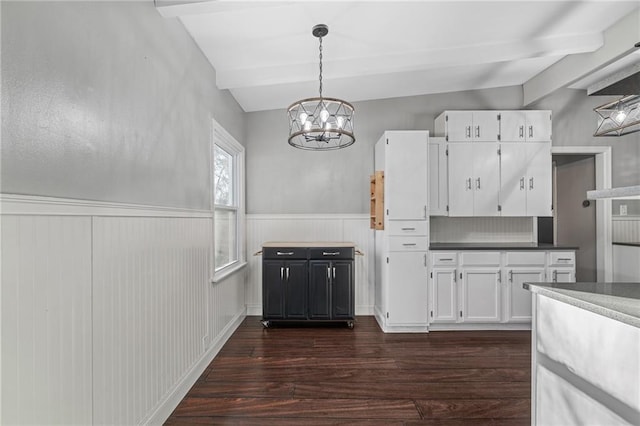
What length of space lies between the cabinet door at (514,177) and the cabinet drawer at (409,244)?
3.76 feet

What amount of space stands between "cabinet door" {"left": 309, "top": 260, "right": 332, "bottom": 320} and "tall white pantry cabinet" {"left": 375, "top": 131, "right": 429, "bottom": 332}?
26.1 inches

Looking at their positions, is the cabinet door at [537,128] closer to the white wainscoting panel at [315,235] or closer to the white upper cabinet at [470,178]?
the white upper cabinet at [470,178]

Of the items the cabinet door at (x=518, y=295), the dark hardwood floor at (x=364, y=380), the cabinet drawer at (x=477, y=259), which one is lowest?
the dark hardwood floor at (x=364, y=380)

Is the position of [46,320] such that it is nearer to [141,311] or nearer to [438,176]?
[141,311]

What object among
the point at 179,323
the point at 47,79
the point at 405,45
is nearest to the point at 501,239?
the point at 405,45

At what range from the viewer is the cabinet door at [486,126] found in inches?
154

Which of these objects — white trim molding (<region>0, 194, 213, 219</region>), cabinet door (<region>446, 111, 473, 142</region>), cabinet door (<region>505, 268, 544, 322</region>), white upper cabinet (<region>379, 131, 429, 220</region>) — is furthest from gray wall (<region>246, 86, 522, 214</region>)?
white trim molding (<region>0, 194, 213, 219</region>)

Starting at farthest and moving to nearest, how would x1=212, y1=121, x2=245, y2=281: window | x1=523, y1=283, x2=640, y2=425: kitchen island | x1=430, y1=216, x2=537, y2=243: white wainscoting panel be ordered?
1. x1=430, y1=216, x2=537, y2=243: white wainscoting panel
2. x1=212, y1=121, x2=245, y2=281: window
3. x1=523, y1=283, x2=640, y2=425: kitchen island

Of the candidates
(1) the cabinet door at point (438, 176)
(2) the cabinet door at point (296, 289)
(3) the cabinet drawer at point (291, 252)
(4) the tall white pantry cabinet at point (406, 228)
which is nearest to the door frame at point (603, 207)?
(1) the cabinet door at point (438, 176)

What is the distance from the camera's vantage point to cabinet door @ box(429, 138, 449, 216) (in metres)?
3.91

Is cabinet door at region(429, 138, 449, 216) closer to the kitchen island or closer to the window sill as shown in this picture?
the window sill

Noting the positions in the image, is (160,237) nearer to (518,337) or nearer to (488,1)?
(488,1)

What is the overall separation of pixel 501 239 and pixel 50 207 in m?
4.56

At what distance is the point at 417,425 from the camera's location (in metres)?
2.04
